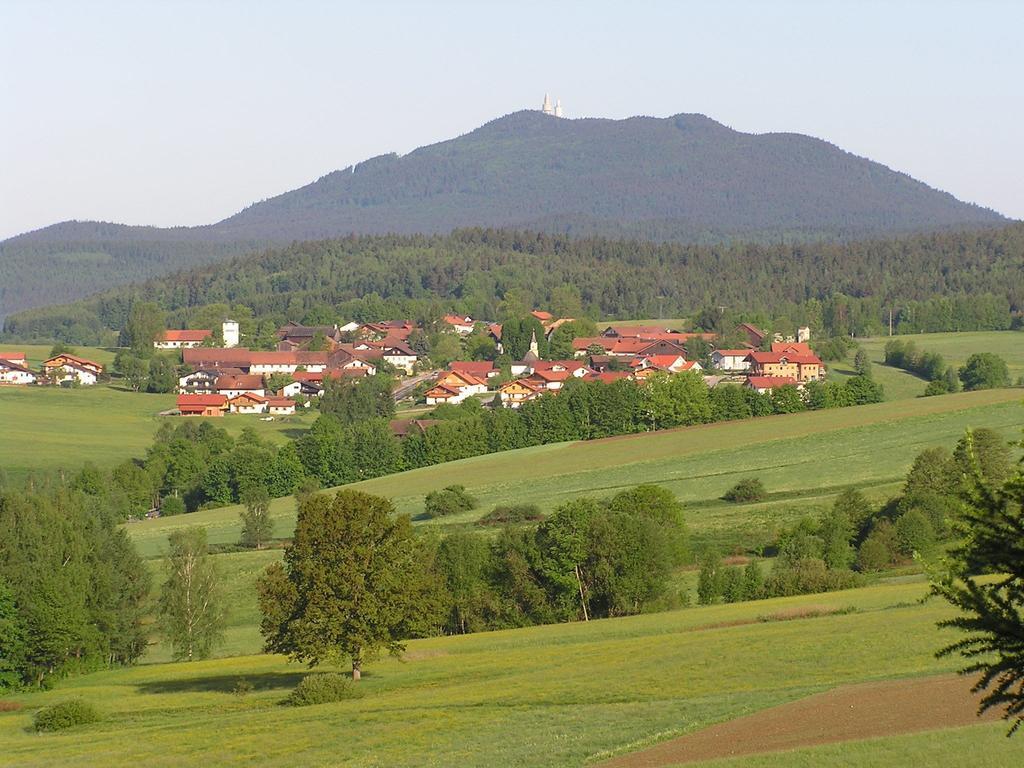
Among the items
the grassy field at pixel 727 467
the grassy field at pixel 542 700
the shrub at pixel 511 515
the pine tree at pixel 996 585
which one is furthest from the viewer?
the shrub at pixel 511 515

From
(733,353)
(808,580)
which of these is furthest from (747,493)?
(733,353)

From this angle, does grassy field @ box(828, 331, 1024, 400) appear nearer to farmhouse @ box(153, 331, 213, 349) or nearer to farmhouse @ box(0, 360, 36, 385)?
farmhouse @ box(0, 360, 36, 385)

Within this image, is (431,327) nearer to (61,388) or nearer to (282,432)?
(61,388)

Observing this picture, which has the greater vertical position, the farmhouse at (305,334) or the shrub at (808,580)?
the farmhouse at (305,334)

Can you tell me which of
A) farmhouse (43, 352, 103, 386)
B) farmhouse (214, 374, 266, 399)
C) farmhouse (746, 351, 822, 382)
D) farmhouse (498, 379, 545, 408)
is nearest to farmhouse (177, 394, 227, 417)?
farmhouse (214, 374, 266, 399)

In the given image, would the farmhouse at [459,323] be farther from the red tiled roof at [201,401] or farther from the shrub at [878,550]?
the shrub at [878,550]

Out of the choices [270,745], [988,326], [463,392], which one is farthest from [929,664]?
[988,326]

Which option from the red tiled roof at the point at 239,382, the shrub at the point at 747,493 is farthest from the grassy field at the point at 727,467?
the red tiled roof at the point at 239,382

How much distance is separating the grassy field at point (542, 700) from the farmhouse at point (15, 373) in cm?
10719

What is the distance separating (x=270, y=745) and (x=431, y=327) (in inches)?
5846

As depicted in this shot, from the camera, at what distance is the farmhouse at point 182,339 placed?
577 feet

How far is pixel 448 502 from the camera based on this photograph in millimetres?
72250

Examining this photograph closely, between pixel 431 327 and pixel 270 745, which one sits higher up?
pixel 431 327

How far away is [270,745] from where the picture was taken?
28.3 m
